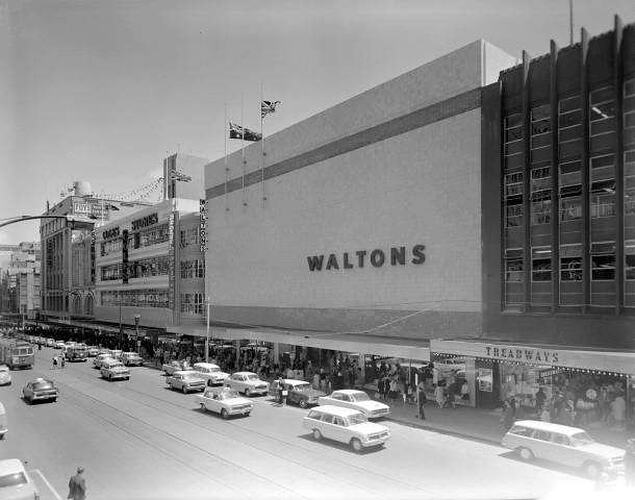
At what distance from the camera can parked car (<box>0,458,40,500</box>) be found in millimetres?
13891

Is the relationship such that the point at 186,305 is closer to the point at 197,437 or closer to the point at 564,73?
the point at 197,437

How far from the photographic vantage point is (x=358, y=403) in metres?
24.4

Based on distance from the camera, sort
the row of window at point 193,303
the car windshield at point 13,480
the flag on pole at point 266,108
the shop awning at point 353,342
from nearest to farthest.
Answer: the car windshield at point 13,480 < the shop awning at point 353,342 < the flag on pole at point 266,108 < the row of window at point 193,303

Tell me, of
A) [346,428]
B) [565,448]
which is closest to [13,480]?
[346,428]

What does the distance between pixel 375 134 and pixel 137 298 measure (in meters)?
45.3

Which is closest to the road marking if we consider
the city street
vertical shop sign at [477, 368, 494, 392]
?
the city street

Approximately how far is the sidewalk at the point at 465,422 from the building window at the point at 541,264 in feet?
23.4

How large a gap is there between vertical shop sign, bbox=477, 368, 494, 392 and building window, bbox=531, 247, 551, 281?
18.4ft

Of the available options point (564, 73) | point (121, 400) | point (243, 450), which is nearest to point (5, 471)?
point (243, 450)

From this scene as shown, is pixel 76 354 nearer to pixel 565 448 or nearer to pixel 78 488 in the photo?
pixel 78 488

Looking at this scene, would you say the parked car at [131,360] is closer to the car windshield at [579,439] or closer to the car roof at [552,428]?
the car roof at [552,428]

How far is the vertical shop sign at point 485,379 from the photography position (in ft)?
88.8

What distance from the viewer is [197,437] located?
71.0ft

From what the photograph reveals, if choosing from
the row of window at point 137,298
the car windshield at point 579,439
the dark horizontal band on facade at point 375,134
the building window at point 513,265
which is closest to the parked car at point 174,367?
the dark horizontal band on facade at point 375,134
